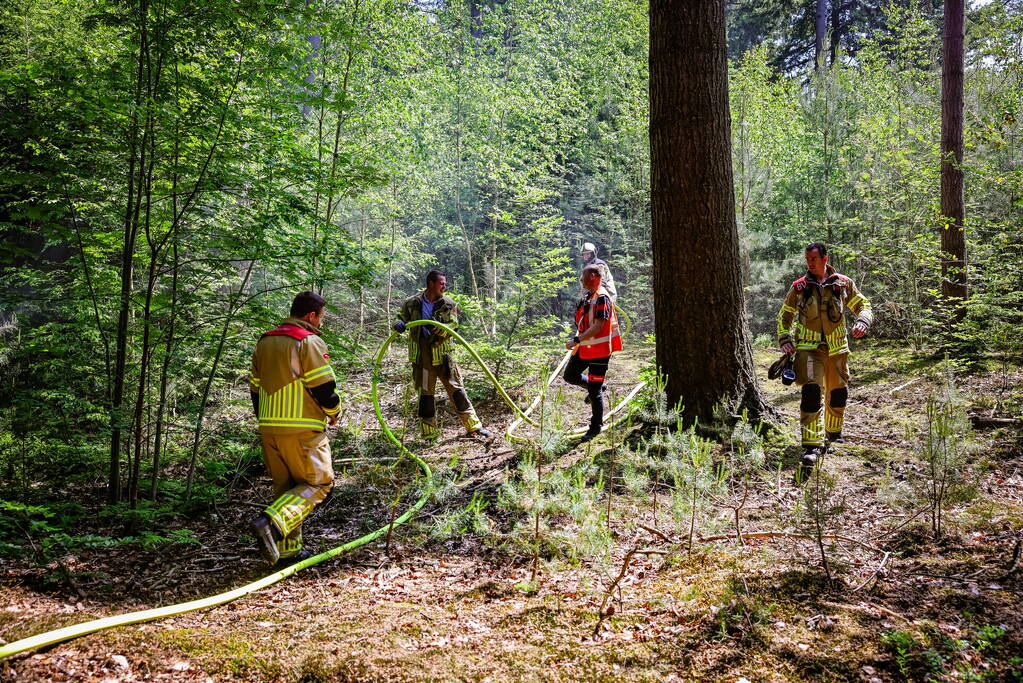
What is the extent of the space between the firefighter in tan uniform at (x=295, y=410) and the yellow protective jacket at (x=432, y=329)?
2.81m

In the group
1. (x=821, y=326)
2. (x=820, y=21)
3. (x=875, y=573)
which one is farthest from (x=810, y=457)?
(x=820, y=21)

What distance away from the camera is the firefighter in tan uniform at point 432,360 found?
7266 millimetres

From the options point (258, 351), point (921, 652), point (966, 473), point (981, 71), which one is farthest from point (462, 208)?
point (921, 652)

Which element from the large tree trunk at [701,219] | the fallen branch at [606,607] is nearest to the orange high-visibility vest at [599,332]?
the large tree trunk at [701,219]

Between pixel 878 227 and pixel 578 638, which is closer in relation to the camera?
pixel 578 638

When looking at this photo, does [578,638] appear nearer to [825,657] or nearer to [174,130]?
[825,657]

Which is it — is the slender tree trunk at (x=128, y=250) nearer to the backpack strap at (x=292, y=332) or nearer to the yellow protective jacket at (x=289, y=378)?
the yellow protective jacket at (x=289, y=378)

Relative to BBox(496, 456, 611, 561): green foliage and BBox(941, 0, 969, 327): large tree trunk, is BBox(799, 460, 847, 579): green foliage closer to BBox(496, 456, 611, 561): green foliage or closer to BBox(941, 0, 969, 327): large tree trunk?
BBox(496, 456, 611, 561): green foliage

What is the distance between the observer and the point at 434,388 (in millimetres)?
7566

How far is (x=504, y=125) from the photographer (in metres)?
18.4

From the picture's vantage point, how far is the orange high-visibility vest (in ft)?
22.2

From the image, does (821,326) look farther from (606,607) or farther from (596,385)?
(606,607)

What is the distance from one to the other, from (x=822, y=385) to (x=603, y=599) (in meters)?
4.28

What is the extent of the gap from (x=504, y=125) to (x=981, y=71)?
12582 millimetres
